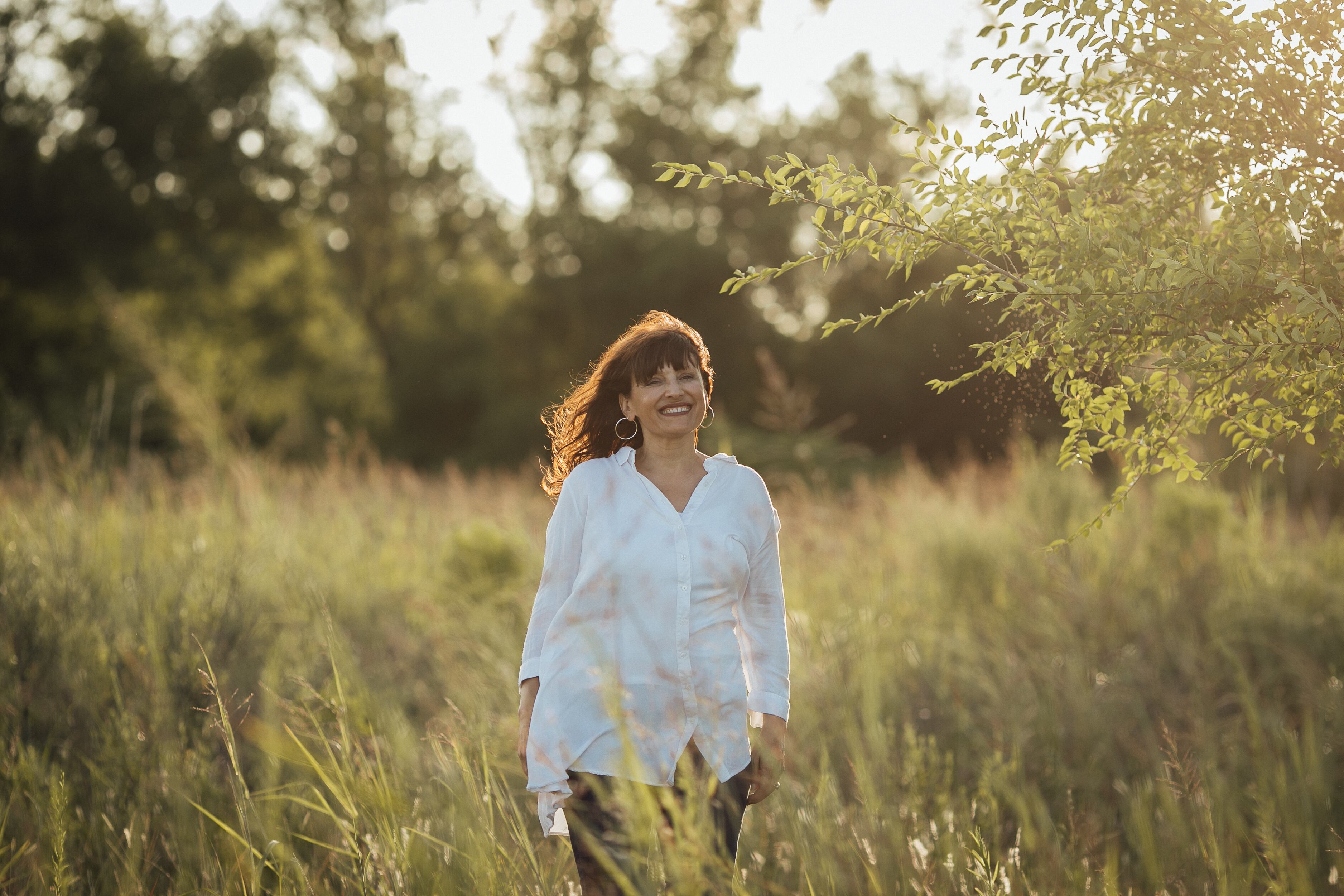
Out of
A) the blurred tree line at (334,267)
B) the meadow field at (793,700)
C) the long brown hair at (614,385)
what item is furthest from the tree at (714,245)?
the long brown hair at (614,385)

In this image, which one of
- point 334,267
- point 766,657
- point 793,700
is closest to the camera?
point 766,657

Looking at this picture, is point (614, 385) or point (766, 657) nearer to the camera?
point (766, 657)

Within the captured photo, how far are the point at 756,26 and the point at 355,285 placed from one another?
26.2 m

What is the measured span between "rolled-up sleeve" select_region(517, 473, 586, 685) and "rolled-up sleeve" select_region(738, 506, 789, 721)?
1.43 ft

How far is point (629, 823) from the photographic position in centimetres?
179

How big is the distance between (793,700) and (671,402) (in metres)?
2.38

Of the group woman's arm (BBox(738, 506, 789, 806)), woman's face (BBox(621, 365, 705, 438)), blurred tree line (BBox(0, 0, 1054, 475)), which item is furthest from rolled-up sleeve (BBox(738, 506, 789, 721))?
blurred tree line (BBox(0, 0, 1054, 475))

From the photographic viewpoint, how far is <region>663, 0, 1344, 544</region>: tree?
191 centimetres

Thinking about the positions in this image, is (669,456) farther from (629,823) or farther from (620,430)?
(629,823)

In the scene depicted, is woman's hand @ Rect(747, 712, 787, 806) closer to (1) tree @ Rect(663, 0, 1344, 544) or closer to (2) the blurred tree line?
(1) tree @ Rect(663, 0, 1344, 544)

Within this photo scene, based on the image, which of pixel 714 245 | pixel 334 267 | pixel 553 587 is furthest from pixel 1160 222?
pixel 334 267

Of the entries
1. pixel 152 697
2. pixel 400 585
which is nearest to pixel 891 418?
pixel 400 585

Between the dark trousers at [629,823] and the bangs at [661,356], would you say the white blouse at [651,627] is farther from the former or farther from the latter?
the bangs at [661,356]

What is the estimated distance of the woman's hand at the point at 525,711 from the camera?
227cm
